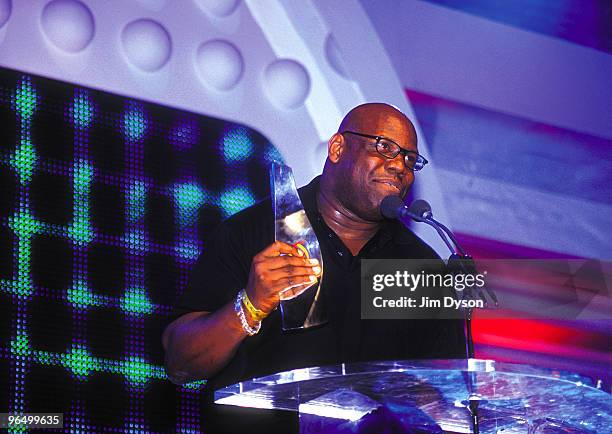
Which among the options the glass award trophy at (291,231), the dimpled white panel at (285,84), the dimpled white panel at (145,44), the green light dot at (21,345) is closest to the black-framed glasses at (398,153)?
the dimpled white panel at (285,84)

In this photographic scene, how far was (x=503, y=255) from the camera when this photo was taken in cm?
386

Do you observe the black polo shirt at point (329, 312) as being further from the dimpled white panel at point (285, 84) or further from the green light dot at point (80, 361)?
the dimpled white panel at point (285, 84)

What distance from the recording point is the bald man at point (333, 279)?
225 cm

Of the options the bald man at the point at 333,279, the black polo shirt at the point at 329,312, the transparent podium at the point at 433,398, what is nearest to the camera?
the transparent podium at the point at 433,398

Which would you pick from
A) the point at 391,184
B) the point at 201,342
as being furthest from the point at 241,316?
the point at 391,184

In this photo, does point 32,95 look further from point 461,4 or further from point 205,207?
point 461,4

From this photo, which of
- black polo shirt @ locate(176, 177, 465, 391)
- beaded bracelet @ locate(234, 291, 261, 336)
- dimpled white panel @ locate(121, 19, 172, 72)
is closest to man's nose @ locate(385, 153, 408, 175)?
black polo shirt @ locate(176, 177, 465, 391)

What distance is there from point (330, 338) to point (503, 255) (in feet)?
5.33

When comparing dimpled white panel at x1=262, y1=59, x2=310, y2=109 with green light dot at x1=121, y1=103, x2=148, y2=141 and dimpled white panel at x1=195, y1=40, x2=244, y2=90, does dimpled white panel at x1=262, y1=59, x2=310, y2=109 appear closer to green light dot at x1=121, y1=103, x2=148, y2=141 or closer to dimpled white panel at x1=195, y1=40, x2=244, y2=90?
dimpled white panel at x1=195, y1=40, x2=244, y2=90

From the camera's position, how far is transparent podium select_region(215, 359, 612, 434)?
4.95 feet

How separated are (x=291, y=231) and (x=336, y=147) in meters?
1.06

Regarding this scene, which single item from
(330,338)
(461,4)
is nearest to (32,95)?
(330,338)

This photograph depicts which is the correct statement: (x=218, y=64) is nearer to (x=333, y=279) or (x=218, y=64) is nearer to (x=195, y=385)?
(x=333, y=279)

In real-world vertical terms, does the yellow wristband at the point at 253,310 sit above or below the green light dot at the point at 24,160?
below
